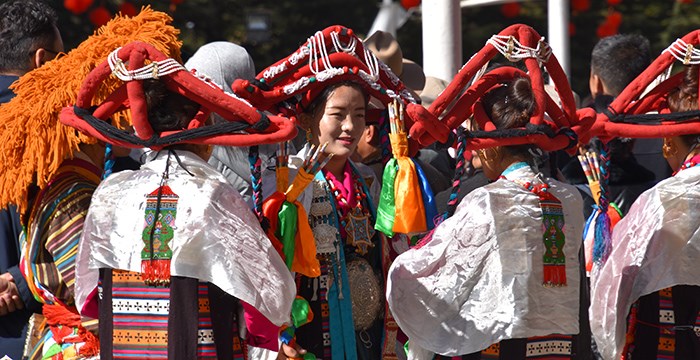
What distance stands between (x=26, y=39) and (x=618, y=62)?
3.71m

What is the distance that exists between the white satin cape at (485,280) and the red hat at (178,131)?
705 millimetres

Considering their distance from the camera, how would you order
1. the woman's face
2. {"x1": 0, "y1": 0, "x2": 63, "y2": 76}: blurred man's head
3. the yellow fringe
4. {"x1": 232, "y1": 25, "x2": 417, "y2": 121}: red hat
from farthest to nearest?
{"x1": 0, "y1": 0, "x2": 63, "y2": 76}: blurred man's head < the woman's face < {"x1": 232, "y1": 25, "x2": 417, "y2": 121}: red hat < the yellow fringe

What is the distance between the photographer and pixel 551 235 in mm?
4223

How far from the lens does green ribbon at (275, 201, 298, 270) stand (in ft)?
13.8

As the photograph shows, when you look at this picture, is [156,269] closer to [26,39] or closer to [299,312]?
[299,312]

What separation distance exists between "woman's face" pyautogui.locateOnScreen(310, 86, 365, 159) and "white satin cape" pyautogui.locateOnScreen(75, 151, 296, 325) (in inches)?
28.0

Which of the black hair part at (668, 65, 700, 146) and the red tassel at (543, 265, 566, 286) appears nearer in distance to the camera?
the red tassel at (543, 265, 566, 286)

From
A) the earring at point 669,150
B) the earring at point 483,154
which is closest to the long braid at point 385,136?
the earring at point 483,154

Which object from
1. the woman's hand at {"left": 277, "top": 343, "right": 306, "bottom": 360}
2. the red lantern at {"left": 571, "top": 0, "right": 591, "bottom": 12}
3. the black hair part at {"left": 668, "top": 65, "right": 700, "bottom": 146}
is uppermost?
the red lantern at {"left": 571, "top": 0, "right": 591, "bottom": 12}

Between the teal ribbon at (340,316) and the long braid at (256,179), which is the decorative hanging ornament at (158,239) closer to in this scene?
the long braid at (256,179)

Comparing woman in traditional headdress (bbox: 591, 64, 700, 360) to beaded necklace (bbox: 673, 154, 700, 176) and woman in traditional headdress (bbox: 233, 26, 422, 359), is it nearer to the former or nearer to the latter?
beaded necklace (bbox: 673, 154, 700, 176)

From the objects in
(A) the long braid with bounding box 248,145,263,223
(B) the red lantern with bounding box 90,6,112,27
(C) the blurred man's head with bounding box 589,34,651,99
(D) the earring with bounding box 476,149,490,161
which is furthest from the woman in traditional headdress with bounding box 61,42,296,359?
(B) the red lantern with bounding box 90,6,112,27

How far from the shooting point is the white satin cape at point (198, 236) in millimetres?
3885

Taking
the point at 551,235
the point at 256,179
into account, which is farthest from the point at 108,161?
the point at 551,235
